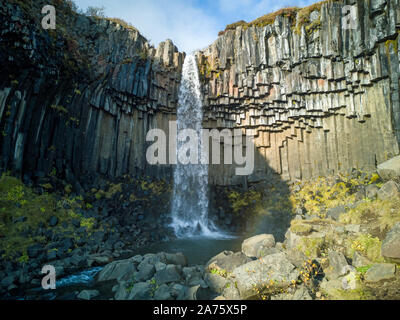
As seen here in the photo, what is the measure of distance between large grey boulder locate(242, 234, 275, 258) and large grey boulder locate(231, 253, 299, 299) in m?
2.70

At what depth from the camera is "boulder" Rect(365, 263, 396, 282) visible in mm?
5020

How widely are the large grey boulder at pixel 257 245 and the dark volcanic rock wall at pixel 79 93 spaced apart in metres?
11.0

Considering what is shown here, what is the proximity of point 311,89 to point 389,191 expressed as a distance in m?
Answer: 11.1

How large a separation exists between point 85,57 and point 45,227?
458 inches

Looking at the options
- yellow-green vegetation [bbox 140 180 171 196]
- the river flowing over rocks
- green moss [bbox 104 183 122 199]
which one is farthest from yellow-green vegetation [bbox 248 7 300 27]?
green moss [bbox 104 183 122 199]

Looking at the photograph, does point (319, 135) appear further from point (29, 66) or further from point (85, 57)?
point (29, 66)

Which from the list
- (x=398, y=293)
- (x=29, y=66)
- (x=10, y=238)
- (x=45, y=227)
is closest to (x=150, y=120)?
(x=29, y=66)

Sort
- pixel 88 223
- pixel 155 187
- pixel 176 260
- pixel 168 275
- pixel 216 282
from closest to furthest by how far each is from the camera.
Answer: pixel 216 282 → pixel 168 275 → pixel 176 260 → pixel 88 223 → pixel 155 187

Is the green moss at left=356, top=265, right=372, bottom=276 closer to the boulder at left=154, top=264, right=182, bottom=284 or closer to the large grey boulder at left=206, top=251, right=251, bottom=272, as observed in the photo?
the large grey boulder at left=206, top=251, right=251, bottom=272

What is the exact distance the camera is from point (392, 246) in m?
5.40

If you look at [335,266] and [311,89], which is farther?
[311,89]

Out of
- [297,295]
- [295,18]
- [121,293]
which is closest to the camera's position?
[297,295]

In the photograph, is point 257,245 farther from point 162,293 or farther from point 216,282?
point 162,293

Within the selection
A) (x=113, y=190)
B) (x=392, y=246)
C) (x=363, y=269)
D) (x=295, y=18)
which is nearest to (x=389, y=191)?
(x=392, y=246)
